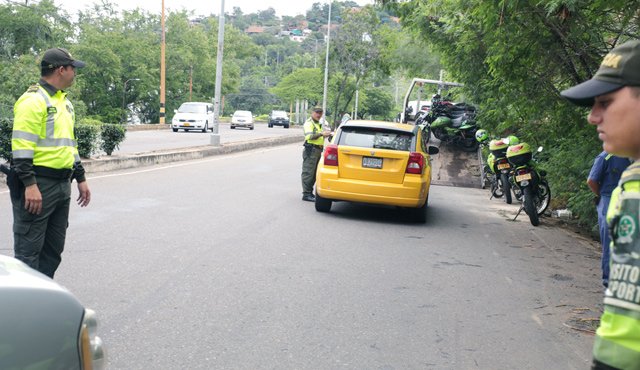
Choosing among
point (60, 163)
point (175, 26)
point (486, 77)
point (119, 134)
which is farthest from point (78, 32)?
point (60, 163)

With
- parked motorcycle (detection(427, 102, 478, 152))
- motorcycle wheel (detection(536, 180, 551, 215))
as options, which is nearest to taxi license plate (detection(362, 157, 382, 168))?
motorcycle wheel (detection(536, 180, 551, 215))

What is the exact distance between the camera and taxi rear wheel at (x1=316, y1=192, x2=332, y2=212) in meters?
11.3

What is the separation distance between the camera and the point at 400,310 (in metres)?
5.92

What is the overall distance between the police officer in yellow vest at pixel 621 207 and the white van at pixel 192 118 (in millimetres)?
37687

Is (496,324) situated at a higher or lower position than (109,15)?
lower

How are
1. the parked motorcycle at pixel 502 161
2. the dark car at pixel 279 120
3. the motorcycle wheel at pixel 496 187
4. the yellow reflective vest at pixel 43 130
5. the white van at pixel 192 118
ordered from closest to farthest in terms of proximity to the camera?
the yellow reflective vest at pixel 43 130, the parked motorcycle at pixel 502 161, the motorcycle wheel at pixel 496 187, the white van at pixel 192 118, the dark car at pixel 279 120

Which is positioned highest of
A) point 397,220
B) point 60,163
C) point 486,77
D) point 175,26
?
point 175,26

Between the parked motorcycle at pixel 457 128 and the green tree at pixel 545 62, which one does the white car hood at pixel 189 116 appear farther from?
the green tree at pixel 545 62

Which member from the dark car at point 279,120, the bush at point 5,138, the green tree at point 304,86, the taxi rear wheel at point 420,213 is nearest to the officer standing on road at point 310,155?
the taxi rear wheel at point 420,213

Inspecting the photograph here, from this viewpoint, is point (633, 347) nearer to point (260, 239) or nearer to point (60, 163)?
point (60, 163)

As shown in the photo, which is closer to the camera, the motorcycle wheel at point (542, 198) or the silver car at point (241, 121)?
the motorcycle wheel at point (542, 198)

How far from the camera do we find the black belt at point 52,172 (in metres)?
Answer: 4.77

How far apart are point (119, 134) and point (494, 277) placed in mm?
11982

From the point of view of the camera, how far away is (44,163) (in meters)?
4.78
